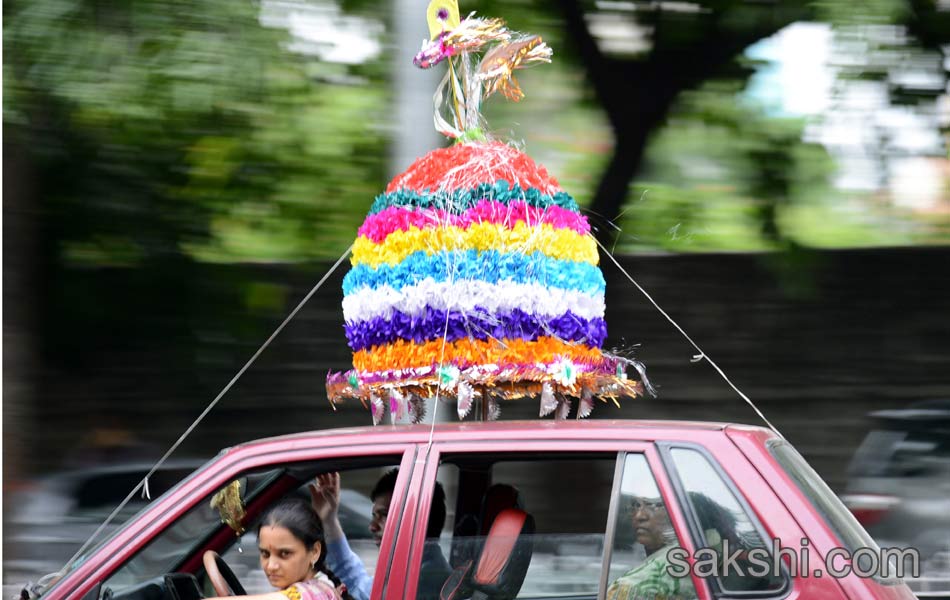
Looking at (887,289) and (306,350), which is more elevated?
(887,289)

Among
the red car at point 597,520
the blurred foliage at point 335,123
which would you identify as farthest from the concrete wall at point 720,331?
the red car at point 597,520

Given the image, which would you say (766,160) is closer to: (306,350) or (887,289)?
(887,289)

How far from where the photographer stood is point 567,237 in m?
3.60

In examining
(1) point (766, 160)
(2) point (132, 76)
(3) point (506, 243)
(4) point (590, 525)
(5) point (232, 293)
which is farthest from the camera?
(5) point (232, 293)

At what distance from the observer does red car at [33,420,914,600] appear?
2.66 m

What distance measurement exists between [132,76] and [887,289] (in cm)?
450

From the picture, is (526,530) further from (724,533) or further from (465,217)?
(465,217)

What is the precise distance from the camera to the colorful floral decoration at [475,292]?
11.1ft

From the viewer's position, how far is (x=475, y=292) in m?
3.38

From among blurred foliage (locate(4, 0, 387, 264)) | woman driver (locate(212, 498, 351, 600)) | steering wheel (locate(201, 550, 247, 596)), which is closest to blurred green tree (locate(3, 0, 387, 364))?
blurred foliage (locate(4, 0, 387, 264))

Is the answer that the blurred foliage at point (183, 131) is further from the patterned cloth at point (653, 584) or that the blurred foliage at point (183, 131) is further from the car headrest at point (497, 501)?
the patterned cloth at point (653, 584)

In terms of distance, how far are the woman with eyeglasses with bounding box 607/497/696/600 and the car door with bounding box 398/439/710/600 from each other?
0.5 inches

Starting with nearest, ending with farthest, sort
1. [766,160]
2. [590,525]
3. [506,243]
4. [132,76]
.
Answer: [590,525] → [506,243] → [132,76] → [766,160]

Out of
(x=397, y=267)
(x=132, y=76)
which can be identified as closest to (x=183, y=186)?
(x=132, y=76)
